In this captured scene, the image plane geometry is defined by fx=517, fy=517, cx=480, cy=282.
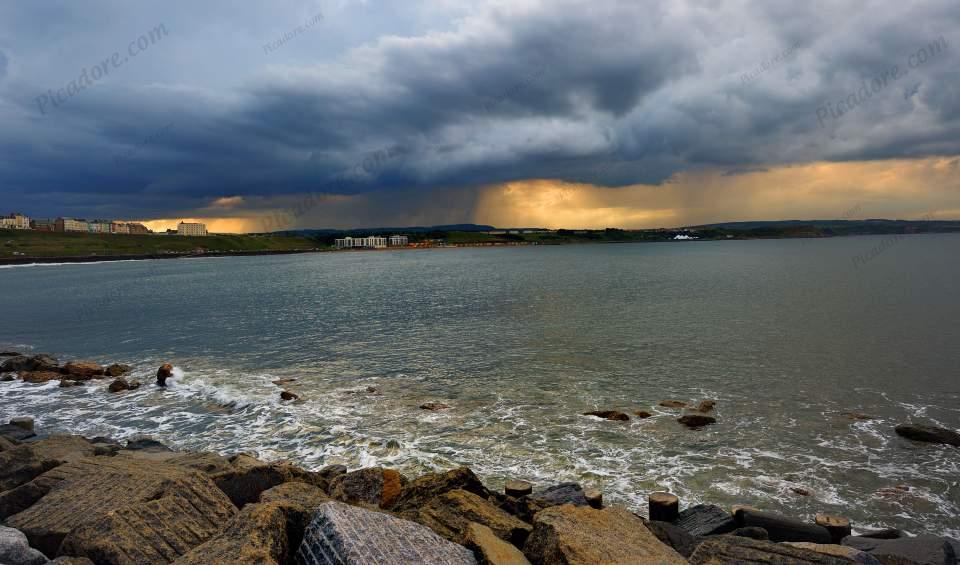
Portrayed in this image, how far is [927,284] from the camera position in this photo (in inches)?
2928

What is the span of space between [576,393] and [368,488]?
15.0 m

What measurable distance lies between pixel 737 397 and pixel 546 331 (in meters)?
19.6

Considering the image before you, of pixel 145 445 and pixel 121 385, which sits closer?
pixel 145 445

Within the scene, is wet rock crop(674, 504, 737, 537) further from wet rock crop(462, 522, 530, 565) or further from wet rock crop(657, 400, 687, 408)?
wet rock crop(657, 400, 687, 408)

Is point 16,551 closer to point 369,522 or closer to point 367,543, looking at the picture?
point 369,522

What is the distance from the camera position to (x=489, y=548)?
798 cm

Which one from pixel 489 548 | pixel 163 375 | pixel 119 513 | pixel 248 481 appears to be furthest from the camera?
pixel 163 375

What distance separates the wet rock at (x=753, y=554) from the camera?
27.3 ft

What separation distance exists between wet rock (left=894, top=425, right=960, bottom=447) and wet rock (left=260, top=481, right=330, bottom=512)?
21.2 metres

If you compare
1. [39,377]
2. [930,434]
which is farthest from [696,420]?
[39,377]

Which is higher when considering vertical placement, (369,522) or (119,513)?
(369,522)

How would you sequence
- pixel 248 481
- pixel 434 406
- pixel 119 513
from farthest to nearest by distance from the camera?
pixel 434 406 < pixel 248 481 < pixel 119 513

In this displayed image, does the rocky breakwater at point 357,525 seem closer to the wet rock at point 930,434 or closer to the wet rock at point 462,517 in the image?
the wet rock at point 462,517

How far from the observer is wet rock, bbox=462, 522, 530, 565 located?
25.4ft
